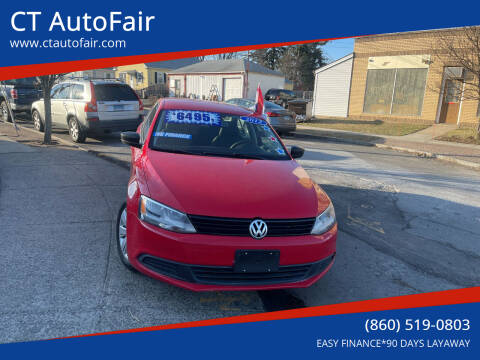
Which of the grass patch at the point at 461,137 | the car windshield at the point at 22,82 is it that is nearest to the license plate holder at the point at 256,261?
the grass patch at the point at 461,137

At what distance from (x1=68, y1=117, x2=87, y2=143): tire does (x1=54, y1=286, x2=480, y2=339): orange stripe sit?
8.69 meters

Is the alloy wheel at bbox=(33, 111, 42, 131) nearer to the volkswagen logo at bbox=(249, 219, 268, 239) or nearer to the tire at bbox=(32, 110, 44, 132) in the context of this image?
the tire at bbox=(32, 110, 44, 132)

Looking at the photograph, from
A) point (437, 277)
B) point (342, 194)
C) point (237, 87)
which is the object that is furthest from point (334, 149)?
point (237, 87)

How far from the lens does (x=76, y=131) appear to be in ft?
34.4

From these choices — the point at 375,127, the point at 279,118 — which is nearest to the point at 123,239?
the point at 279,118

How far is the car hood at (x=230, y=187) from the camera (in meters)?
2.96

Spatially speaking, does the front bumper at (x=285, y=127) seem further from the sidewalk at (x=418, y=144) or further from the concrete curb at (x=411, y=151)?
the sidewalk at (x=418, y=144)

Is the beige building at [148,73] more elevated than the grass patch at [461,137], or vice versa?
the beige building at [148,73]

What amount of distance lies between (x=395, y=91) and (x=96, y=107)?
16.3 metres

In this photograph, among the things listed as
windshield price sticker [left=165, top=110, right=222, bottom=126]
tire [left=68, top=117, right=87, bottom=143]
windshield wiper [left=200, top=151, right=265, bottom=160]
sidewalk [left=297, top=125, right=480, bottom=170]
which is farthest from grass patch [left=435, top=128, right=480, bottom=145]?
tire [left=68, top=117, right=87, bottom=143]

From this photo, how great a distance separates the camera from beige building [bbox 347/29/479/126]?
18.4 m

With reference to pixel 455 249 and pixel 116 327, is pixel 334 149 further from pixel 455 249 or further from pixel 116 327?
pixel 116 327

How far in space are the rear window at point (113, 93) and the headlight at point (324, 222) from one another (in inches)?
337

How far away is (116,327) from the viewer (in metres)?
2.77
